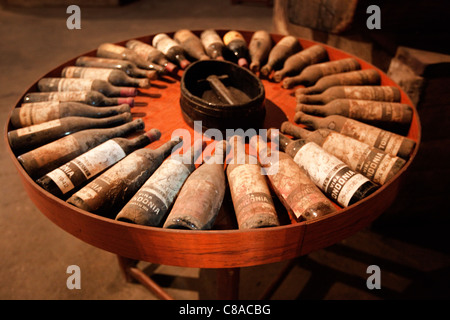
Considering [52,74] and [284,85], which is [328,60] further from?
[52,74]

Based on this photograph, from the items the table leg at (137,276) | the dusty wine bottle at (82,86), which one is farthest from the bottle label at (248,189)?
the table leg at (137,276)

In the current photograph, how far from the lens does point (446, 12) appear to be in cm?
246

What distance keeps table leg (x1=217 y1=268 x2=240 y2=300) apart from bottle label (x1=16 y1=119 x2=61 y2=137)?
1.13m

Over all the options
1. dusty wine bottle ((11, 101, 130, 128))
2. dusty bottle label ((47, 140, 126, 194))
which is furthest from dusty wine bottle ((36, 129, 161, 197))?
dusty wine bottle ((11, 101, 130, 128))

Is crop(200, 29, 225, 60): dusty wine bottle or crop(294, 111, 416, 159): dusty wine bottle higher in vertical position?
crop(200, 29, 225, 60): dusty wine bottle

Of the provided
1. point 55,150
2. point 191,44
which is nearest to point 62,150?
point 55,150

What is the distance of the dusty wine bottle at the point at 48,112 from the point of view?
5.63 feet

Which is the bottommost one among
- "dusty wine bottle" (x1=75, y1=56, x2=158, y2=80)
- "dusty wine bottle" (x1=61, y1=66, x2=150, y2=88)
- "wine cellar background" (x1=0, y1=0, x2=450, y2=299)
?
"wine cellar background" (x1=0, y1=0, x2=450, y2=299)

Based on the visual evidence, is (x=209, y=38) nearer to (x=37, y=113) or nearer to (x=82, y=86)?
(x=82, y=86)

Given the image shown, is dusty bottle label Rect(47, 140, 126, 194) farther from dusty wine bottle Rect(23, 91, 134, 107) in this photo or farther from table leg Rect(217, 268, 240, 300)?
table leg Rect(217, 268, 240, 300)

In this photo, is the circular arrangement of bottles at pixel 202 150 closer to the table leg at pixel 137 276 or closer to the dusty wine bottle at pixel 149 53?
the dusty wine bottle at pixel 149 53

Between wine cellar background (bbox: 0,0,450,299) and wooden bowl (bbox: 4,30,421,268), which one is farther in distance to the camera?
wine cellar background (bbox: 0,0,450,299)

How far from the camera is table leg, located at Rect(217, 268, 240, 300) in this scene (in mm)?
1854

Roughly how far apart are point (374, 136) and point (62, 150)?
57.1 inches
